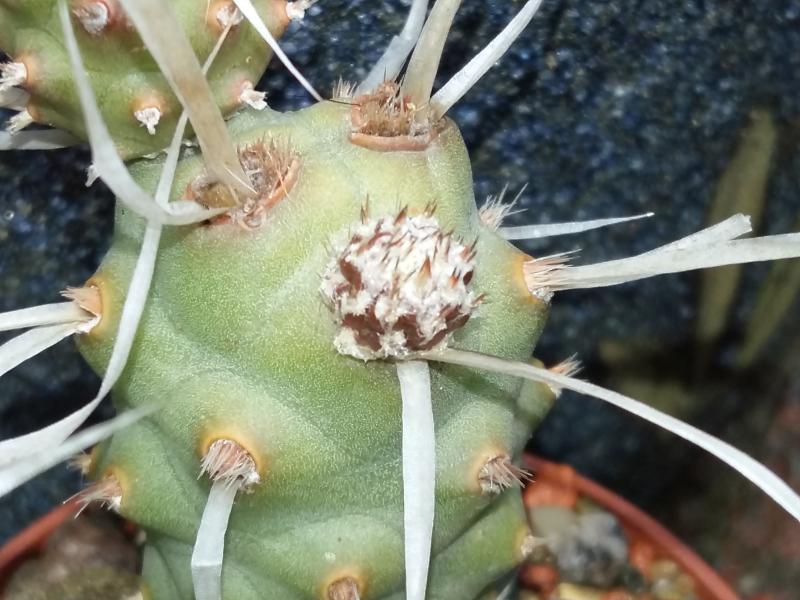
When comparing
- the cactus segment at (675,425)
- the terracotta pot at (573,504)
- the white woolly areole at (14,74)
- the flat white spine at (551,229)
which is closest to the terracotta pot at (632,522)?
the terracotta pot at (573,504)

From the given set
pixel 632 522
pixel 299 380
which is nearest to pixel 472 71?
pixel 299 380

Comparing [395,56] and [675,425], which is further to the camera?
[395,56]

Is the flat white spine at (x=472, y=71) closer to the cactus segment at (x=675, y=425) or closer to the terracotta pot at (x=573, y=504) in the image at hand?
the cactus segment at (x=675, y=425)

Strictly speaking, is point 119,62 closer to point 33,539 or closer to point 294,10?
point 294,10

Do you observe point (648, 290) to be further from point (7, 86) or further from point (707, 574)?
point (7, 86)

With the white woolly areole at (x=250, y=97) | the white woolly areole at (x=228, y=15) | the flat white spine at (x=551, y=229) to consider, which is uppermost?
the white woolly areole at (x=228, y=15)

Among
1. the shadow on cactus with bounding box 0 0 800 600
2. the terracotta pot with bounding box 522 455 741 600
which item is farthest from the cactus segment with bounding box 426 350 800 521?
the terracotta pot with bounding box 522 455 741 600

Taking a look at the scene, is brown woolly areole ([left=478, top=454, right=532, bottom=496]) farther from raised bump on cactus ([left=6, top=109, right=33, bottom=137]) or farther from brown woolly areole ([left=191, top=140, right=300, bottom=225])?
raised bump on cactus ([left=6, top=109, right=33, bottom=137])
